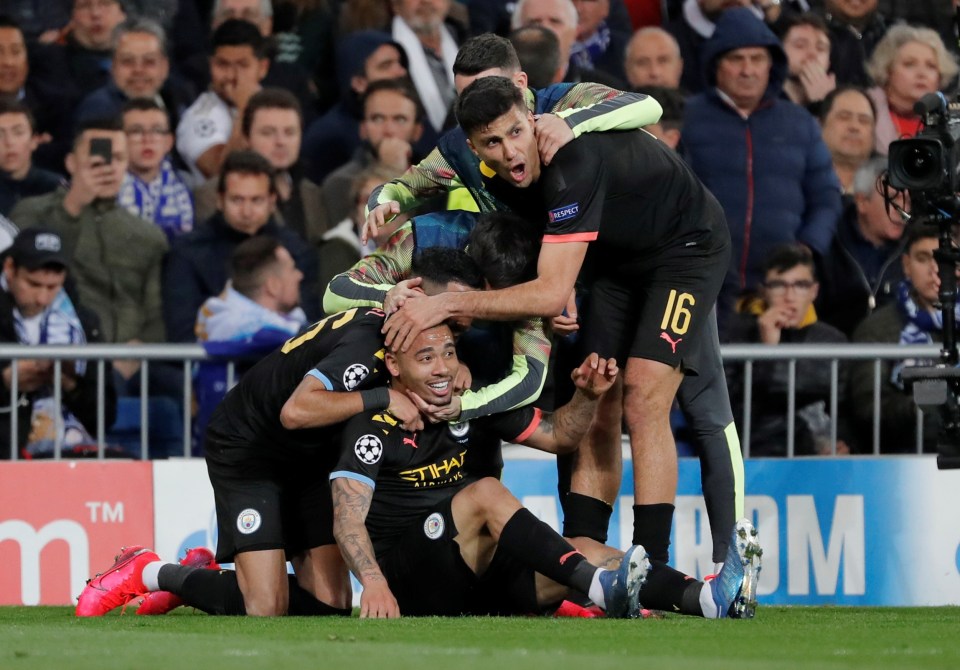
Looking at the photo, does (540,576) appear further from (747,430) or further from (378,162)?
(378,162)

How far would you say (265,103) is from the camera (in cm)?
1014

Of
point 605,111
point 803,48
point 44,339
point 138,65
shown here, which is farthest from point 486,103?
point 803,48

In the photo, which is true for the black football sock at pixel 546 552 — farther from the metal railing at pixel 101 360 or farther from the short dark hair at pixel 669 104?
the short dark hair at pixel 669 104

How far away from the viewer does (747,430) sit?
9.22 m

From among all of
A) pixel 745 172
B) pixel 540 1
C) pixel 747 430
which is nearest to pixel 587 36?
pixel 540 1

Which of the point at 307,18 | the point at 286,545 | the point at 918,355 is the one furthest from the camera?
the point at 307,18

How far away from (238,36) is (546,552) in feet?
17.0

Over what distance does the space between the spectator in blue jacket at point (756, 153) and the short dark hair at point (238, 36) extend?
270cm

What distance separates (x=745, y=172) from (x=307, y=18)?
3.02 m

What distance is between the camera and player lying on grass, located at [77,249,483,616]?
6.84 m

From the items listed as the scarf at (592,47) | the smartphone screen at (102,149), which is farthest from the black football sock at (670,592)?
the scarf at (592,47)

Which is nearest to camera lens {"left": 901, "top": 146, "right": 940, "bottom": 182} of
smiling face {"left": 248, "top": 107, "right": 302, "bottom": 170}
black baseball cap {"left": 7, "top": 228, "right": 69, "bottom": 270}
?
smiling face {"left": 248, "top": 107, "right": 302, "bottom": 170}

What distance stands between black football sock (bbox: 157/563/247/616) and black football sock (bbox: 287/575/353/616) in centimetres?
25

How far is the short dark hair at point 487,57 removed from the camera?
7609mm
